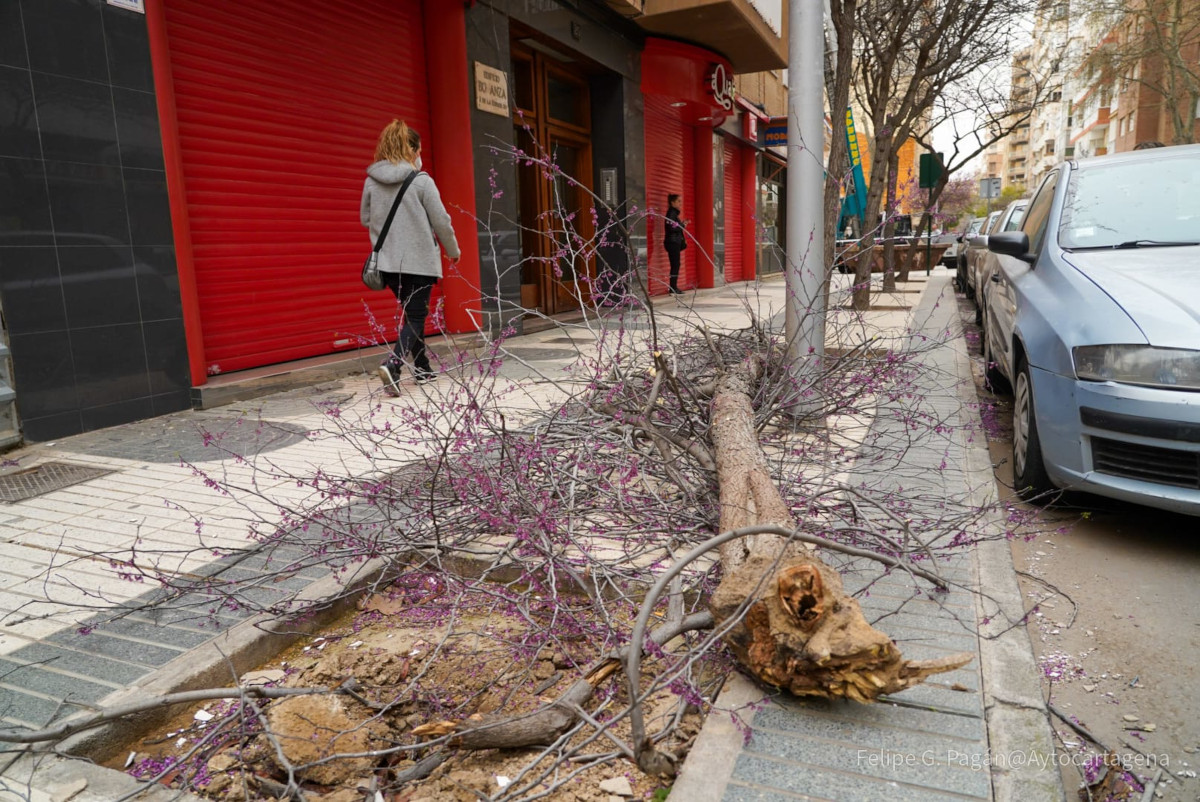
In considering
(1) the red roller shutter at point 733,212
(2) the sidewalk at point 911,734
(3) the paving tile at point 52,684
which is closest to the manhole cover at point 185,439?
(3) the paving tile at point 52,684

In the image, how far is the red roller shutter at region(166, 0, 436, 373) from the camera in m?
6.75

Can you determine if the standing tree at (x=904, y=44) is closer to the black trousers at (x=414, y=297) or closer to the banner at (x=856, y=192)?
the black trousers at (x=414, y=297)

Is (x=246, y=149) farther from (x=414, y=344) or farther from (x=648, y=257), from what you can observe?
(x=648, y=257)

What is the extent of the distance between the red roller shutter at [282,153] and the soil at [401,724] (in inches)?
194

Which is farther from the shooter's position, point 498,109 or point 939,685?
point 498,109

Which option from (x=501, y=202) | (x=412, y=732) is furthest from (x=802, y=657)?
(x=501, y=202)

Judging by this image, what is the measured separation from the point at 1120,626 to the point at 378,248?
18.6ft

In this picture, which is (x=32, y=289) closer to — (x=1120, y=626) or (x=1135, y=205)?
(x=1120, y=626)

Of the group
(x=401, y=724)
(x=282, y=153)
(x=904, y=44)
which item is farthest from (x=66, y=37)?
(x=904, y=44)

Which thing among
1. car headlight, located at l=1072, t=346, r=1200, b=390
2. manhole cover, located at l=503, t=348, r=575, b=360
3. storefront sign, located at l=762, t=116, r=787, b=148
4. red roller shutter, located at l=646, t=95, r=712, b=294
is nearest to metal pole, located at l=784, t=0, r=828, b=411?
car headlight, located at l=1072, t=346, r=1200, b=390

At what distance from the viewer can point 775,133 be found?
2358 centimetres

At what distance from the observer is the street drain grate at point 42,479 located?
436 centimetres

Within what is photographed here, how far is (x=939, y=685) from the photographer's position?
226 cm

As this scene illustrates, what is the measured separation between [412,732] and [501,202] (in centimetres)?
864
